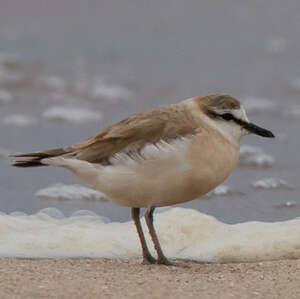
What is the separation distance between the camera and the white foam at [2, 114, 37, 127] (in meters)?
10.4

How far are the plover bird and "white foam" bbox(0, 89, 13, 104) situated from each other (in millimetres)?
5104

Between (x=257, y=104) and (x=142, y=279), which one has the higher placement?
(x=257, y=104)

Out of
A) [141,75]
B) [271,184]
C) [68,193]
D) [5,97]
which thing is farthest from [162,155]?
[141,75]

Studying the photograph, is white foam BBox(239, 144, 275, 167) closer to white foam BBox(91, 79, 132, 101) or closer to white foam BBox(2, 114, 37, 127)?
white foam BBox(2, 114, 37, 127)

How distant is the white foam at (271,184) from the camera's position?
863 centimetres

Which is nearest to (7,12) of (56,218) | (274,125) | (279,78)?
(279,78)

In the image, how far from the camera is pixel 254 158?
9.41 m

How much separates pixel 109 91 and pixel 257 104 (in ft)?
5.35

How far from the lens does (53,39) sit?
45.3ft

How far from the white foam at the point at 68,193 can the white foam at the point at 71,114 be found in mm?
2255

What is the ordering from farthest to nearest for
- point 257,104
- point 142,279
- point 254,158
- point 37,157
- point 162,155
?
point 257,104
point 254,158
point 37,157
point 162,155
point 142,279

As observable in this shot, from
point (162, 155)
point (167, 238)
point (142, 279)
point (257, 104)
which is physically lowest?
point (142, 279)

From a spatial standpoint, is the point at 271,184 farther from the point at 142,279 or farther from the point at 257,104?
the point at 142,279

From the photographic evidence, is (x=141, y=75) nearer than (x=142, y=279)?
No
